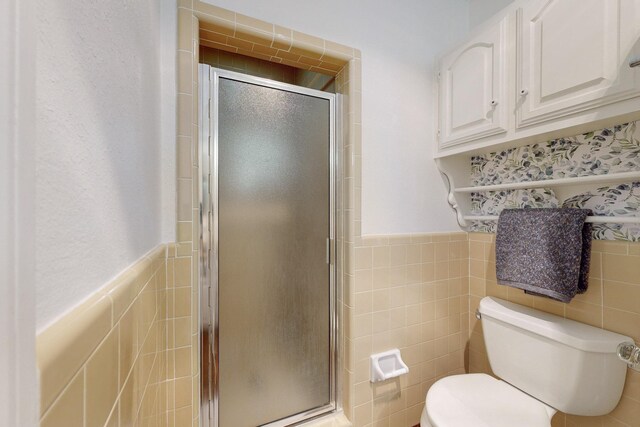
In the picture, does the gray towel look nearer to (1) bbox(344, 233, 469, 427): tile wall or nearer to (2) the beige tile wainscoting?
(1) bbox(344, 233, 469, 427): tile wall

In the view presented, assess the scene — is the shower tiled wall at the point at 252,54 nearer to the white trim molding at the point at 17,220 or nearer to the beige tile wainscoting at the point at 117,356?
the beige tile wainscoting at the point at 117,356

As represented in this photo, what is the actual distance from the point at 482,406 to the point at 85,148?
4.63ft

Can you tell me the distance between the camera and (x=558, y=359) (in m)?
1.00

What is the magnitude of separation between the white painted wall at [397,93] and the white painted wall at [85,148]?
88cm

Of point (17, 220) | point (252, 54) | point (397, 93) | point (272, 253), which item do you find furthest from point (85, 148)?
point (397, 93)

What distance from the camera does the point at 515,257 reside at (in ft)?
3.80

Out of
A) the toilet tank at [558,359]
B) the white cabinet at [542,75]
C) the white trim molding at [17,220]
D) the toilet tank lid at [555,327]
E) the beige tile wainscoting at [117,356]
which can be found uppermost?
the white cabinet at [542,75]

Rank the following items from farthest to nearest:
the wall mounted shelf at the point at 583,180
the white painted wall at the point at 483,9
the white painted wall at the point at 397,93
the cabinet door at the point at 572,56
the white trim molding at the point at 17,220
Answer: the white painted wall at the point at 483,9, the white painted wall at the point at 397,93, the wall mounted shelf at the point at 583,180, the cabinet door at the point at 572,56, the white trim molding at the point at 17,220

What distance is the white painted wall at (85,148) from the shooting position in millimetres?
230

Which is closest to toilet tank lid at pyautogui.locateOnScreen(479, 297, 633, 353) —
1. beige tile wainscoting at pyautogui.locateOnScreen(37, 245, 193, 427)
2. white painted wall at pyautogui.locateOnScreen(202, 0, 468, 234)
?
white painted wall at pyautogui.locateOnScreen(202, 0, 468, 234)

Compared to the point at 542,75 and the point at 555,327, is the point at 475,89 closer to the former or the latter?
the point at 542,75

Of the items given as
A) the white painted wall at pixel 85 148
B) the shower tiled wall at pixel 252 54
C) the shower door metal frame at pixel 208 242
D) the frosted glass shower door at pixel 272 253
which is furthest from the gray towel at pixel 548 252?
the white painted wall at pixel 85 148

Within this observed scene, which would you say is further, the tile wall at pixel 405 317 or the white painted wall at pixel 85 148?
the tile wall at pixel 405 317

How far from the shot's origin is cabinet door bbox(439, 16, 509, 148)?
3.65ft
